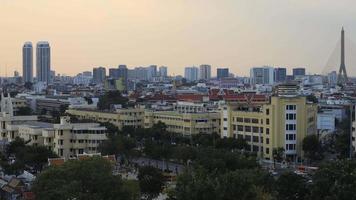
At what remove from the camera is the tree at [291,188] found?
8.89m

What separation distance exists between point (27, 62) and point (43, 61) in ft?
7.23

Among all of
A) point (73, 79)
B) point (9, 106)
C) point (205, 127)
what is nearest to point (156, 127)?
point (205, 127)

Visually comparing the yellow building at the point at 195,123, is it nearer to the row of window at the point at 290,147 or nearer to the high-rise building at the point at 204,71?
the row of window at the point at 290,147

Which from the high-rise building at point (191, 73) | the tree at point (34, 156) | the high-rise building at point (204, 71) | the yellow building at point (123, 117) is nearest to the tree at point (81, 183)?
the tree at point (34, 156)

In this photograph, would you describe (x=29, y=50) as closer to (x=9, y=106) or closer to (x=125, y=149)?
(x=9, y=106)

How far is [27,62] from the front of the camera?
66000 millimetres

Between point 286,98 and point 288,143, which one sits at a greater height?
point 286,98

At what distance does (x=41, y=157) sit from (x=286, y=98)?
6.84 meters

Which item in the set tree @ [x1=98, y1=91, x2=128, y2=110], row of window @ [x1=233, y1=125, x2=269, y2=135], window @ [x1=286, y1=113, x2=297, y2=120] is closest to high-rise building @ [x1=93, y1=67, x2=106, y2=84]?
tree @ [x1=98, y1=91, x2=128, y2=110]

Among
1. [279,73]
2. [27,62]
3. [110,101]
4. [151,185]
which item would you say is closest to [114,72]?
[27,62]

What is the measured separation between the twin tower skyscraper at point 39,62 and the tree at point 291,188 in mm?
56610

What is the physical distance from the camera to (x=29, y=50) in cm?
6538

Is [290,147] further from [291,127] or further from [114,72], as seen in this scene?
[114,72]

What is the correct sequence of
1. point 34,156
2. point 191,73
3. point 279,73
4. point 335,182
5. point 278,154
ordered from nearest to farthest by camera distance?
1. point 335,182
2. point 34,156
3. point 278,154
4. point 279,73
5. point 191,73
